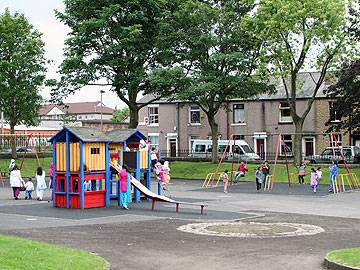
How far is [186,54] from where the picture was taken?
5159 centimetres

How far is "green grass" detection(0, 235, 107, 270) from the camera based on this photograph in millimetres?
11805

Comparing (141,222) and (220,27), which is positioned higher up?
(220,27)

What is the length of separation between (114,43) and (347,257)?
40.1m

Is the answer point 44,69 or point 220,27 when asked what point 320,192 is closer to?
point 220,27

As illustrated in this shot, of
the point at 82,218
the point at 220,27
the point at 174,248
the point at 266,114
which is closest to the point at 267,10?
the point at 220,27

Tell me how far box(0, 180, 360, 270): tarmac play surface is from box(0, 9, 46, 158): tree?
28493mm

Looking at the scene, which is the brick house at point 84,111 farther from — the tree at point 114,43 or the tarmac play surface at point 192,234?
the tarmac play surface at point 192,234

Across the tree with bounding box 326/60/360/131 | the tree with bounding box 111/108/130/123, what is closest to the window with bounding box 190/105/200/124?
the tree with bounding box 326/60/360/131

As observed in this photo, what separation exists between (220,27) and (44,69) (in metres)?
19.2

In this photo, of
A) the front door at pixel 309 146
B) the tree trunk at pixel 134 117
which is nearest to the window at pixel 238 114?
the front door at pixel 309 146

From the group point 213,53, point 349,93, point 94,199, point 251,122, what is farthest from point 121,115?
point 94,199

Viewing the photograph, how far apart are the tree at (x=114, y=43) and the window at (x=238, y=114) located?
1825 cm

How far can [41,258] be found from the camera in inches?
500

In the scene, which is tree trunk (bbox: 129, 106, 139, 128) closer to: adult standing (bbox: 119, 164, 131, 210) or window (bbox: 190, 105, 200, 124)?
window (bbox: 190, 105, 200, 124)
